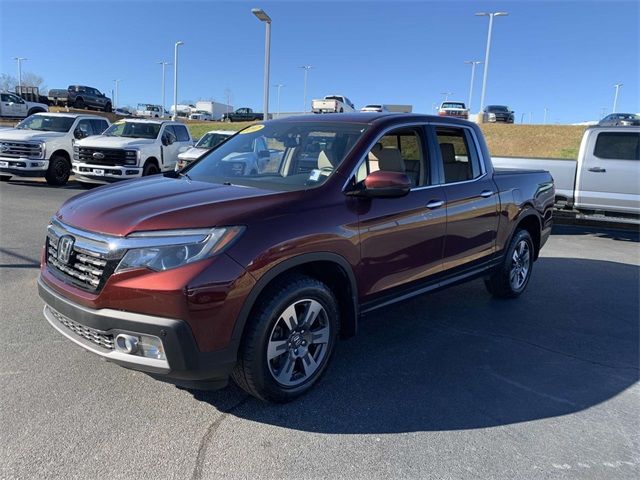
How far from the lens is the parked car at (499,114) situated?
38.5 metres

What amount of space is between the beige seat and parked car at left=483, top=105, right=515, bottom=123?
3630 centimetres

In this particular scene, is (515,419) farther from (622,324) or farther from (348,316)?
(622,324)

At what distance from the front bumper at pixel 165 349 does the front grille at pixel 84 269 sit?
14 cm

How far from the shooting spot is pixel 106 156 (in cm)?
1316

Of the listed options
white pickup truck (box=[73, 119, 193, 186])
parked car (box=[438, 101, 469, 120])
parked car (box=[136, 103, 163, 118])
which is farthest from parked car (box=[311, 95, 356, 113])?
parked car (box=[136, 103, 163, 118])

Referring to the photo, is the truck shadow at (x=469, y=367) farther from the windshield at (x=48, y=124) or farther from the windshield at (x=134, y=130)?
the windshield at (x=48, y=124)

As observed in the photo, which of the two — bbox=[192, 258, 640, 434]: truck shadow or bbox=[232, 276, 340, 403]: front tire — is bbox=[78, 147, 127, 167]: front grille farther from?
bbox=[232, 276, 340, 403]: front tire

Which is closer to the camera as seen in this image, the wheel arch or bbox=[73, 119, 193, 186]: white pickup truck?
the wheel arch

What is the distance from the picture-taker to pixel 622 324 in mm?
5258

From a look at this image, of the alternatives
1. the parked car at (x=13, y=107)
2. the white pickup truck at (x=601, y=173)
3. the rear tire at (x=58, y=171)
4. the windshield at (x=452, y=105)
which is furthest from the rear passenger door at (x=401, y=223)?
the windshield at (x=452, y=105)

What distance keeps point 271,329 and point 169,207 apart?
0.95 m

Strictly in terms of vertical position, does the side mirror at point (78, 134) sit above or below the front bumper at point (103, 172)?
above

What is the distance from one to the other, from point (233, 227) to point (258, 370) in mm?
862

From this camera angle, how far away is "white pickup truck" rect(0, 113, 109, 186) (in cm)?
1333
